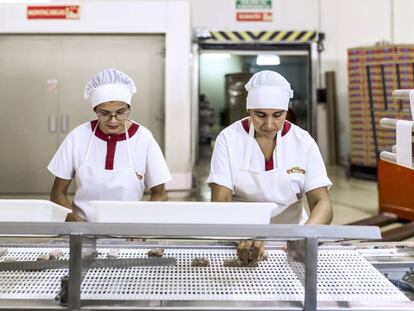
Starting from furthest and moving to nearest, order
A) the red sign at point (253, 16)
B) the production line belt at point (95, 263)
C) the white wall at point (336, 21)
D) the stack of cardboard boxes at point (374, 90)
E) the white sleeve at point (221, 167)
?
the red sign at point (253, 16), the white wall at point (336, 21), the stack of cardboard boxes at point (374, 90), the white sleeve at point (221, 167), the production line belt at point (95, 263)

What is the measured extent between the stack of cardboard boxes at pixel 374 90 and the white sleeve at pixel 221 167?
4.44 meters

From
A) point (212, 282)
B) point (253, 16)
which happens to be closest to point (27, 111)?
point (253, 16)

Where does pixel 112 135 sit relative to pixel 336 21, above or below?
below

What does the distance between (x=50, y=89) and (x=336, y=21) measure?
5258mm

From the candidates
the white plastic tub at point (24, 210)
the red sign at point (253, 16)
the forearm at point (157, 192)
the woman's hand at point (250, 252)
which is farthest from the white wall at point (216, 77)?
the white plastic tub at point (24, 210)

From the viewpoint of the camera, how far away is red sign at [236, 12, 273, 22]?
812 cm

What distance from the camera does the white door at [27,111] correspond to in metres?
5.53

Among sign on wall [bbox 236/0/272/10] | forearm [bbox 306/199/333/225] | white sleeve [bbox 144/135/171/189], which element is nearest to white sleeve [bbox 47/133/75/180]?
white sleeve [bbox 144/135/171/189]

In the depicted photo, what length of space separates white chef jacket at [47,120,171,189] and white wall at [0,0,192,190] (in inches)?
134

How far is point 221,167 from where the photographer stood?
192 cm

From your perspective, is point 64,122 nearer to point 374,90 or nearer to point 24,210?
point 374,90

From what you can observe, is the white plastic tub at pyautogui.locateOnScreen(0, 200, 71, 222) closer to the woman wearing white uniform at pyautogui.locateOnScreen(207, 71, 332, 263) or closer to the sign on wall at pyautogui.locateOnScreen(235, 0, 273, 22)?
the woman wearing white uniform at pyautogui.locateOnScreen(207, 71, 332, 263)

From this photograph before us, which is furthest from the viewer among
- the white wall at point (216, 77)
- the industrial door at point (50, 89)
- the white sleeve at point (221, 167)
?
the white wall at point (216, 77)

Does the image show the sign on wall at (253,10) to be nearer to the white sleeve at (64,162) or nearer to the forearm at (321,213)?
the white sleeve at (64,162)
